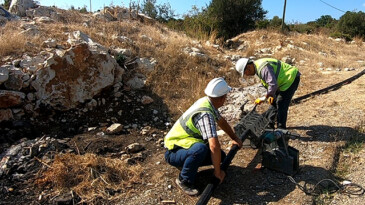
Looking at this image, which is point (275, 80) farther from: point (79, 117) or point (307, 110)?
point (79, 117)

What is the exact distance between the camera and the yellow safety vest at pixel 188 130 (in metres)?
2.74

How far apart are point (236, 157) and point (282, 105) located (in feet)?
3.35

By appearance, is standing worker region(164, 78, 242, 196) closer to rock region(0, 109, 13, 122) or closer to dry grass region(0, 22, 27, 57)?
rock region(0, 109, 13, 122)

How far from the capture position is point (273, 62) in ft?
12.5

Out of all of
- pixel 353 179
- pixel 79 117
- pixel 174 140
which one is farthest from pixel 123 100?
pixel 353 179

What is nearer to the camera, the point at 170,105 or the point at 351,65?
the point at 170,105

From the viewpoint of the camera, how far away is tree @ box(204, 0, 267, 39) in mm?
18078

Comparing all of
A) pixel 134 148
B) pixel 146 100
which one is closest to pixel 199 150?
pixel 134 148

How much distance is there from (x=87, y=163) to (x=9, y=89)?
235 cm

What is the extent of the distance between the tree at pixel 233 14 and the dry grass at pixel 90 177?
50.9ft

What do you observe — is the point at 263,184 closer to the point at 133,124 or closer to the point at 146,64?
the point at 133,124

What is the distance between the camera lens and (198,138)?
286 centimetres

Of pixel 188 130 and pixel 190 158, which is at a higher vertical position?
pixel 188 130

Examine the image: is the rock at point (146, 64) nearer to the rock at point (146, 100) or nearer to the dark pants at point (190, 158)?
the rock at point (146, 100)
